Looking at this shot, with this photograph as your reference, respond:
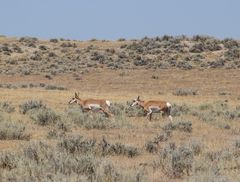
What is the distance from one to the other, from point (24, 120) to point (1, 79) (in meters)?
23.8

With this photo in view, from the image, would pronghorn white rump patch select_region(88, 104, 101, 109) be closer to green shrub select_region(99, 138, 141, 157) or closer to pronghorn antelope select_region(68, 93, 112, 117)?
pronghorn antelope select_region(68, 93, 112, 117)

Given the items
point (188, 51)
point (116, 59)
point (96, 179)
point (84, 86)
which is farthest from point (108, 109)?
point (188, 51)

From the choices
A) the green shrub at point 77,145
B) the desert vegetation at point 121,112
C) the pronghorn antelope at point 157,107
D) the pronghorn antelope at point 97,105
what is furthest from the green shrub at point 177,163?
the pronghorn antelope at point 97,105

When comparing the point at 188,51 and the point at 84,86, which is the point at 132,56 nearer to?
the point at 188,51

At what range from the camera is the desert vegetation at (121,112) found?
34.1 feet

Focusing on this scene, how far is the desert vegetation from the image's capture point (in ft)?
34.1

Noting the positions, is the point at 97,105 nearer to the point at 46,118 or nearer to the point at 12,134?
the point at 46,118

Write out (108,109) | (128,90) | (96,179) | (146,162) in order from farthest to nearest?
(128,90), (108,109), (146,162), (96,179)

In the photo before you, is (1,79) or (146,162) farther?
(1,79)

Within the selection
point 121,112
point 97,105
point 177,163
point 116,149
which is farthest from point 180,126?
point 177,163

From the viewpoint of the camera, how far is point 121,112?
76.1ft

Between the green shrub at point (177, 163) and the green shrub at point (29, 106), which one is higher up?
the green shrub at point (177, 163)

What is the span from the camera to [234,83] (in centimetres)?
4134

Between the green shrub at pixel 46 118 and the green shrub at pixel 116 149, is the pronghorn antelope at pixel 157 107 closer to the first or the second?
the green shrub at pixel 46 118
